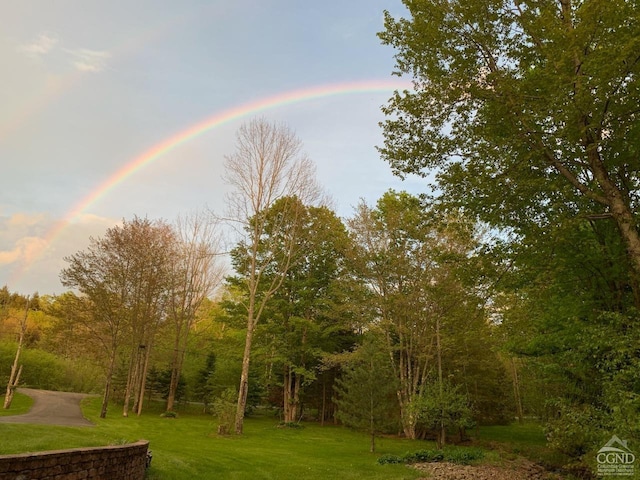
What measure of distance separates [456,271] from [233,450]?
10538 mm

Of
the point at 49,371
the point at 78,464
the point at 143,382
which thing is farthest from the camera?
the point at 49,371

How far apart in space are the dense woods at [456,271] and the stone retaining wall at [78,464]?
8.28 m

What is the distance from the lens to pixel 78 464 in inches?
216

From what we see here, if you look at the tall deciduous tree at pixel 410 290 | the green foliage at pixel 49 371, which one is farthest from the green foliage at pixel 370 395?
the green foliage at pixel 49 371

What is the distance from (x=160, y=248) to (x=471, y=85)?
21.0m

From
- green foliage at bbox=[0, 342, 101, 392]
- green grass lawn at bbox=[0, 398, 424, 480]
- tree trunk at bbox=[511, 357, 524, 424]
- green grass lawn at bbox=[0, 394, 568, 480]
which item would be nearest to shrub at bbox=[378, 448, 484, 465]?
green grass lawn at bbox=[0, 394, 568, 480]

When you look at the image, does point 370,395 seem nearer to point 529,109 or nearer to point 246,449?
point 246,449

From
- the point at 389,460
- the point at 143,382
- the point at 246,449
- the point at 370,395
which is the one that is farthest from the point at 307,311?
the point at 389,460

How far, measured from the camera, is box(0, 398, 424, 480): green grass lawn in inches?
382

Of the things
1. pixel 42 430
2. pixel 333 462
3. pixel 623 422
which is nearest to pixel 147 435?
pixel 42 430

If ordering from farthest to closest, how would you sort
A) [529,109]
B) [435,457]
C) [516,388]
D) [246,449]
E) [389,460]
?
[516,388], [435,457], [246,449], [389,460], [529,109]

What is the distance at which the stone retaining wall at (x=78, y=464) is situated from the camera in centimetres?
442

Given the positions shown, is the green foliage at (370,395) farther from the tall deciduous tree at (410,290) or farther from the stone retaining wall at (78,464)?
the stone retaining wall at (78,464)

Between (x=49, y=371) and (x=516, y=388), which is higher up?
(x=516, y=388)
